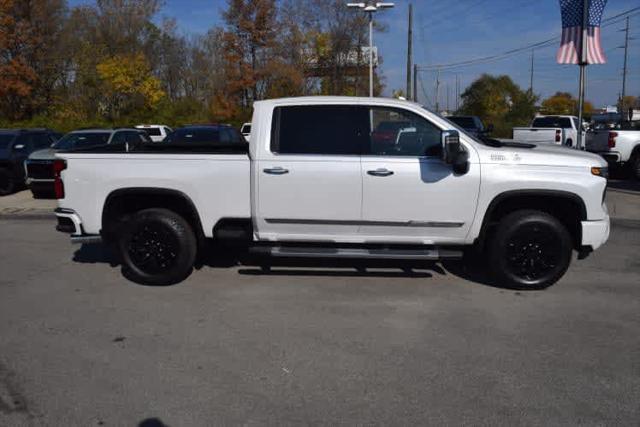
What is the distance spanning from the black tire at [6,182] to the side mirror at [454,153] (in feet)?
40.1

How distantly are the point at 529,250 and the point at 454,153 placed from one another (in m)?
1.38

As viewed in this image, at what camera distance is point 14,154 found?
14344mm

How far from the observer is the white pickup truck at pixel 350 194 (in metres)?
5.89


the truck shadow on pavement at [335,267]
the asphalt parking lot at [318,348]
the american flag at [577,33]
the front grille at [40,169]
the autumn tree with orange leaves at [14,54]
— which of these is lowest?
the asphalt parking lot at [318,348]

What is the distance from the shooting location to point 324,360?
14.6 ft

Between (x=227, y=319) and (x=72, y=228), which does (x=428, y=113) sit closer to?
(x=227, y=319)

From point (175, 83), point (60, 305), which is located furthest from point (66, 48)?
point (60, 305)

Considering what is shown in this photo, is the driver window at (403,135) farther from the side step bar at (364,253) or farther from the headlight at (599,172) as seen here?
the headlight at (599,172)

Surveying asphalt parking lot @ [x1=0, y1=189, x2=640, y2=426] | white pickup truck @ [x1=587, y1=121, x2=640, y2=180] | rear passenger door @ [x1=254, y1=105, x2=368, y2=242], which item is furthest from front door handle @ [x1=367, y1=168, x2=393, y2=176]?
white pickup truck @ [x1=587, y1=121, x2=640, y2=180]

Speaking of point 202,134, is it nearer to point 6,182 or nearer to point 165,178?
point 6,182

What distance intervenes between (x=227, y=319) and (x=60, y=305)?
5.97ft

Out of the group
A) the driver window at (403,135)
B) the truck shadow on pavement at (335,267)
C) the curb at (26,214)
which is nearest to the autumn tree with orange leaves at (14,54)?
the curb at (26,214)

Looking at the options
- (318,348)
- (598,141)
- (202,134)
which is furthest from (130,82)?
(318,348)

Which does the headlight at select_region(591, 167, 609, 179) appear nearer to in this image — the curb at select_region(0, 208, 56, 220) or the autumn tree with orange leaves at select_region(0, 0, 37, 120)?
the curb at select_region(0, 208, 56, 220)
